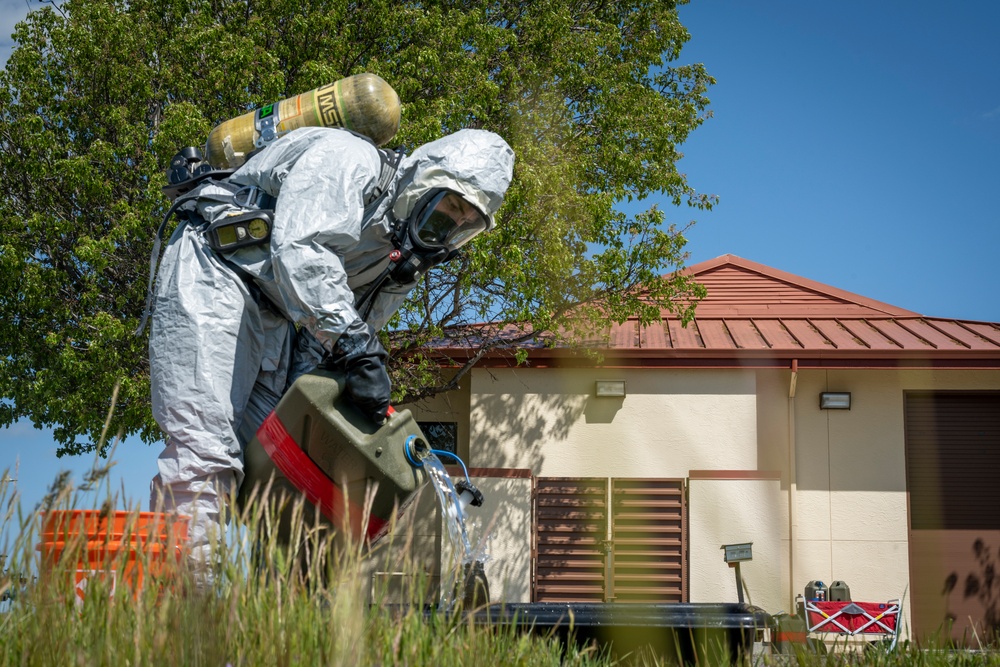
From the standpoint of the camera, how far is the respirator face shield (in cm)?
394

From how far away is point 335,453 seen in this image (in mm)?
3566

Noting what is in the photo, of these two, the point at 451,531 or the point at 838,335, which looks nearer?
the point at 451,531

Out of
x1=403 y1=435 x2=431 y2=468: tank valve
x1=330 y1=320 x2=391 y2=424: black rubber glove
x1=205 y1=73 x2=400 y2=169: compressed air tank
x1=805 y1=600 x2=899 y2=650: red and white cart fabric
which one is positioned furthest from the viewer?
x1=805 y1=600 x2=899 y2=650: red and white cart fabric

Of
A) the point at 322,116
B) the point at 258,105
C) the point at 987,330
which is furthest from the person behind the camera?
the point at 987,330

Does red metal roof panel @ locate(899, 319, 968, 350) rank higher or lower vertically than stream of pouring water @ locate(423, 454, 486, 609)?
higher

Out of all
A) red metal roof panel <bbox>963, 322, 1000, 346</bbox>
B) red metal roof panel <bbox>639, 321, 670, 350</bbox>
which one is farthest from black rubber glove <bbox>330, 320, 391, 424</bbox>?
red metal roof panel <bbox>963, 322, 1000, 346</bbox>

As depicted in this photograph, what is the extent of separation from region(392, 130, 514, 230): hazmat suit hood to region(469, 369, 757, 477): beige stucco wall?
29.5ft

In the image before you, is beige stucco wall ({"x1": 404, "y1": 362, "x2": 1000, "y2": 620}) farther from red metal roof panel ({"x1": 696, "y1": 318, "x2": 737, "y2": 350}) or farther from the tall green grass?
the tall green grass

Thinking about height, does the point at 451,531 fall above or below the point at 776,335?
below

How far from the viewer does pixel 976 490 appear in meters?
12.7

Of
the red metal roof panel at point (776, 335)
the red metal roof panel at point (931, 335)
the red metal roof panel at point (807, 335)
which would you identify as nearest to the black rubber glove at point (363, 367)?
the red metal roof panel at point (776, 335)

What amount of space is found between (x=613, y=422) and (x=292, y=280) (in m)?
9.64

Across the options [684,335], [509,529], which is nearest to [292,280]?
[509,529]

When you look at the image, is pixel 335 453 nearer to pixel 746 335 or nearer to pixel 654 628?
pixel 654 628
